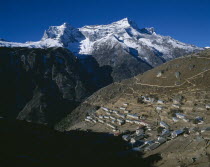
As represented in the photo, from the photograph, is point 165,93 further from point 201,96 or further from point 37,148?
point 37,148

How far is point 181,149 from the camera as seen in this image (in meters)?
58.5

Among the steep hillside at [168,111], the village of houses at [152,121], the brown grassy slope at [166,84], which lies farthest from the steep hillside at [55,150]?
the brown grassy slope at [166,84]

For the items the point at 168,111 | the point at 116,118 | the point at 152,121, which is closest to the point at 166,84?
the point at 168,111

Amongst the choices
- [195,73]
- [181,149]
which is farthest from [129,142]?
[195,73]

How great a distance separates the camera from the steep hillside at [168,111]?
58.9 metres

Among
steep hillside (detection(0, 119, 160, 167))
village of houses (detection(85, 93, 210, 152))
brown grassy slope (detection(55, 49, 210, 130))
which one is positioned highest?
brown grassy slope (detection(55, 49, 210, 130))

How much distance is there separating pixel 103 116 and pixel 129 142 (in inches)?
1767

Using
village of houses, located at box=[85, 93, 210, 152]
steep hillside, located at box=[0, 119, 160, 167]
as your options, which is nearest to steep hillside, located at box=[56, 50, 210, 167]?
village of houses, located at box=[85, 93, 210, 152]

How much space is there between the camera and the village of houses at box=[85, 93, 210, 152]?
234ft

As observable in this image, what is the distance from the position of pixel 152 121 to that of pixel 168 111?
34.4 feet

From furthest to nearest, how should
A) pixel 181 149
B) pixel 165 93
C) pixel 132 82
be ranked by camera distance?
pixel 132 82 → pixel 165 93 → pixel 181 149

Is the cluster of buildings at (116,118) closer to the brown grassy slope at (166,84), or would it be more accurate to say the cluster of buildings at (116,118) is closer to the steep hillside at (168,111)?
the steep hillside at (168,111)

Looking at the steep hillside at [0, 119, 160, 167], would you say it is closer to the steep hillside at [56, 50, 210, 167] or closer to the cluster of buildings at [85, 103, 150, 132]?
the steep hillside at [56, 50, 210, 167]

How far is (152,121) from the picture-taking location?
323ft
